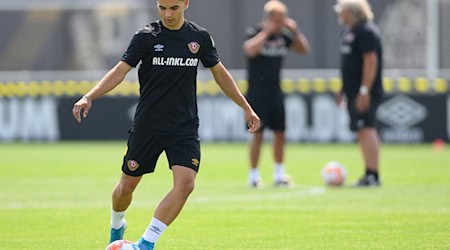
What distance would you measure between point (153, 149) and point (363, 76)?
7.01 metres

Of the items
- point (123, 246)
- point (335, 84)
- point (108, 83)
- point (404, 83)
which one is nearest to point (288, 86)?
point (335, 84)

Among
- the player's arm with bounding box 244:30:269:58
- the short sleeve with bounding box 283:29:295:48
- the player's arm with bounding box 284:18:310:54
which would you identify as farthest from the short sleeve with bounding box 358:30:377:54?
the player's arm with bounding box 244:30:269:58

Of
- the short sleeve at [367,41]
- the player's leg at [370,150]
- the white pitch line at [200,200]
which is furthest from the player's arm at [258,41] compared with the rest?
the white pitch line at [200,200]

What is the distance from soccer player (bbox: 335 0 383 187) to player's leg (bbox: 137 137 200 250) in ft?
21.8

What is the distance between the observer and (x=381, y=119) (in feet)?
82.6

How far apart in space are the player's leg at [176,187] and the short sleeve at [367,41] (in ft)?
22.3

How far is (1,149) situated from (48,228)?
14548 millimetres

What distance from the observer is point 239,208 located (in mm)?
12508

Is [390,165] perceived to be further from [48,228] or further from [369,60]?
[48,228]

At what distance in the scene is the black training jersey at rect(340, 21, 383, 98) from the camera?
15.4 meters

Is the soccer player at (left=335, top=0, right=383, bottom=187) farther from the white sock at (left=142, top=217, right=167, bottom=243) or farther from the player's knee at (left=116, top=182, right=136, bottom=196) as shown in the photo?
the white sock at (left=142, top=217, right=167, bottom=243)

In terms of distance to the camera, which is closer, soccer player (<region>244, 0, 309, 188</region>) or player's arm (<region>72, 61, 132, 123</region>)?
player's arm (<region>72, 61, 132, 123</region>)

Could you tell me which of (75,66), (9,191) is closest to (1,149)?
(75,66)

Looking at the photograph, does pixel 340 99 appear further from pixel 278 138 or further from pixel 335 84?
pixel 335 84
